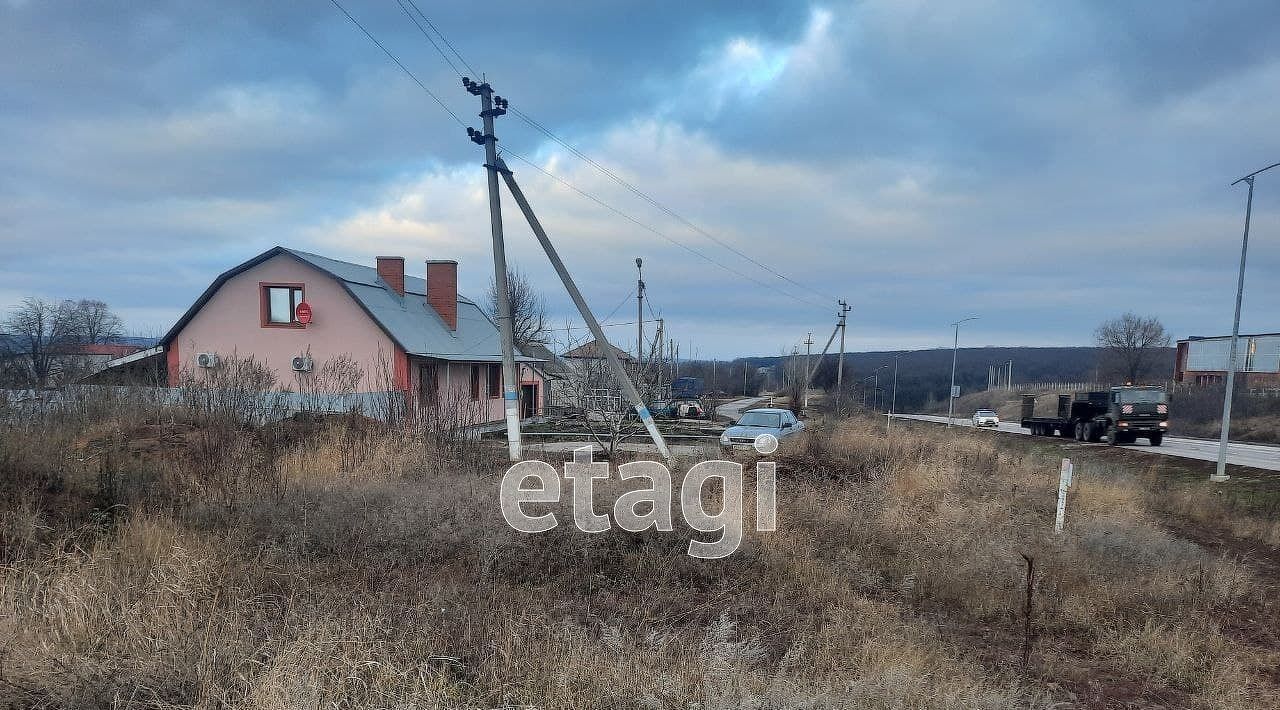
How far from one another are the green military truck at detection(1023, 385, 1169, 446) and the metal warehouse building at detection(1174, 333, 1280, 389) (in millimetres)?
29497

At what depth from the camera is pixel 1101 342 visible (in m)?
71.8

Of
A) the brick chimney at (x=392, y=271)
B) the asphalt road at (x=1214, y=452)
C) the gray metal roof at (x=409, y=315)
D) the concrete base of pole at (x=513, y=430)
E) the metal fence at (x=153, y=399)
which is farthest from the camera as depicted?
the brick chimney at (x=392, y=271)

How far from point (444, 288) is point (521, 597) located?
21743mm

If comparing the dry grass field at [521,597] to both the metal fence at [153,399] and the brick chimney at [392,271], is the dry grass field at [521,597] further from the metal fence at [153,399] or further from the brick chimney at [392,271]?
the brick chimney at [392,271]

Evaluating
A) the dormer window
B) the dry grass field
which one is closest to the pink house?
the dormer window

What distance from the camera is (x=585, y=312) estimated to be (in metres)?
13.2

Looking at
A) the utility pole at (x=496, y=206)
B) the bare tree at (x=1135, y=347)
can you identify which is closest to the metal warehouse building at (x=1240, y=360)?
Answer: the bare tree at (x=1135, y=347)

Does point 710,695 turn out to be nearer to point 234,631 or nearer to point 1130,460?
point 234,631

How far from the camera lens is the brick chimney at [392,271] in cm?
2388

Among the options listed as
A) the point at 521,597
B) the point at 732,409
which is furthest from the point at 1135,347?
the point at 521,597

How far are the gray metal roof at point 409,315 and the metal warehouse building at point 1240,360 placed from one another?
5431 centimetres

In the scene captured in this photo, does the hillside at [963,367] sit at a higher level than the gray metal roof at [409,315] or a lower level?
lower

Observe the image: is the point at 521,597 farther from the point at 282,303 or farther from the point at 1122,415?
the point at 1122,415

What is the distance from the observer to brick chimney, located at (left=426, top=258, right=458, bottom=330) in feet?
82.9
